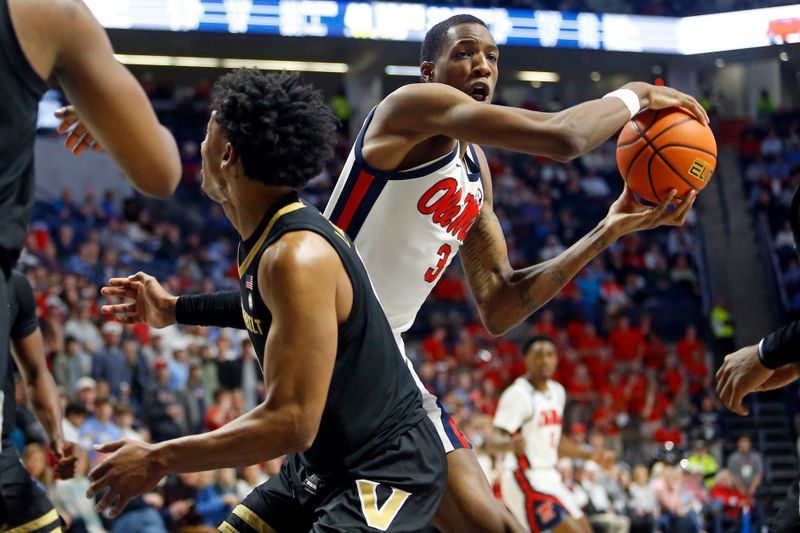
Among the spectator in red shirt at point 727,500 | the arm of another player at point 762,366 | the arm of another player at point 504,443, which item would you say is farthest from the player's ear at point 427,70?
the spectator in red shirt at point 727,500

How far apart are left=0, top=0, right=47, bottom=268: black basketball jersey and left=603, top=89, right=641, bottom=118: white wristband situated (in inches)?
75.4

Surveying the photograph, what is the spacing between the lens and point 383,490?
9.20ft

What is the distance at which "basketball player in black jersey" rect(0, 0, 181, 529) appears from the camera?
212 centimetres

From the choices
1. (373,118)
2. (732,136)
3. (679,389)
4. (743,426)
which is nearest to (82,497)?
(373,118)

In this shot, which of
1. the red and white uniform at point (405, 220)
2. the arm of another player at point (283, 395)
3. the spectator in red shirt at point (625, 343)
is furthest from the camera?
the spectator in red shirt at point (625, 343)

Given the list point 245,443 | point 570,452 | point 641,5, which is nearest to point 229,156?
point 245,443

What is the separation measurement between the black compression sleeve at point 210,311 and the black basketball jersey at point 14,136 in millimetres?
1167

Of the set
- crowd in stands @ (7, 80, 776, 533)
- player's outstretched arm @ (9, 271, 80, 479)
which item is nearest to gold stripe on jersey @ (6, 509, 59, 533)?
player's outstretched arm @ (9, 271, 80, 479)

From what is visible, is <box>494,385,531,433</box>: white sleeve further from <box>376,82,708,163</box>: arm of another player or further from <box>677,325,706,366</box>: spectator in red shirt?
<box>677,325,706,366</box>: spectator in red shirt

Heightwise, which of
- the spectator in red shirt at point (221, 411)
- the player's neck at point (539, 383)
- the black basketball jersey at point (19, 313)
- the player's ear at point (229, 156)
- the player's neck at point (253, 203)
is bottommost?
the spectator in red shirt at point (221, 411)

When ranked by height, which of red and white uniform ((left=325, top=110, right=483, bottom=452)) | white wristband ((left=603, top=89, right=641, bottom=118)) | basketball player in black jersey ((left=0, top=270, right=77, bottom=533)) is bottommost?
basketball player in black jersey ((left=0, top=270, right=77, bottom=533))

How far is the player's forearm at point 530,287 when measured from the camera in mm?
3945

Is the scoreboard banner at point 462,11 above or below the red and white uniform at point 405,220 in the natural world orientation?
above

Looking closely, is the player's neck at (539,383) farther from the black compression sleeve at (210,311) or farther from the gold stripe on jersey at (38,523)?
the black compression sleeve at (210,311)
